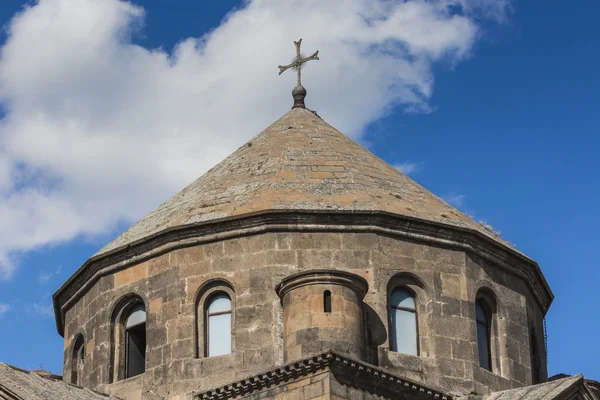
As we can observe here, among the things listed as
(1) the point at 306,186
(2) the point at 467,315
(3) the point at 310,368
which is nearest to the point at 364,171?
(1) the point at 306,186

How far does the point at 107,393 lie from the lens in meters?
25.5

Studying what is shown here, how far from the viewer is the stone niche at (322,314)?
2323 centimetres

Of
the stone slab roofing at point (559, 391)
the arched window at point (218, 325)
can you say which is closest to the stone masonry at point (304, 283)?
the arched window at point (218, 325)

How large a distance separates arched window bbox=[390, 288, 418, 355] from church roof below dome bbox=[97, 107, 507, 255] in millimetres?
1387

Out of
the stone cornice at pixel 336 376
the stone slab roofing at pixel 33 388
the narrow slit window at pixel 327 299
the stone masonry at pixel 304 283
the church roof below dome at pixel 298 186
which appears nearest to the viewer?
the stone cornice at pixel 336 376

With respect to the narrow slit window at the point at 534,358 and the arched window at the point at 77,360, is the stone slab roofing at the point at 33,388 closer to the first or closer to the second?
the arched window at the point at 77,360

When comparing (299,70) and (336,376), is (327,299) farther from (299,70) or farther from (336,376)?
(299,70)

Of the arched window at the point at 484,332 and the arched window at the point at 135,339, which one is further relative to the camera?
the arched window at the point at 135,339

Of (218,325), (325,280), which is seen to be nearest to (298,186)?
(218,325)

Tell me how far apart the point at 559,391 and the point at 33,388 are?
Result: 8083 millimetres

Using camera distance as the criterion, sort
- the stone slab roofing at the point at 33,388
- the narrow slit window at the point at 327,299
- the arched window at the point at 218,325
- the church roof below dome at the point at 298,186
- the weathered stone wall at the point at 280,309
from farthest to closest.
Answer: the church roof below dome at the point at 298,186 < the arched window at the point at 218,325 < the weathered stone wall at the point at 280,309 < the narrow slit window at the point at 327,299 < the stone slab roofing at the point at 33,388

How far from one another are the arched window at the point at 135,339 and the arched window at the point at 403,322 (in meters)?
4.28

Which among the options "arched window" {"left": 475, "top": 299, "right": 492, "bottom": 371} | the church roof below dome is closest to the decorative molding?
the church roof below dome

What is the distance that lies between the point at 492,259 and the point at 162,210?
5.94 meters
